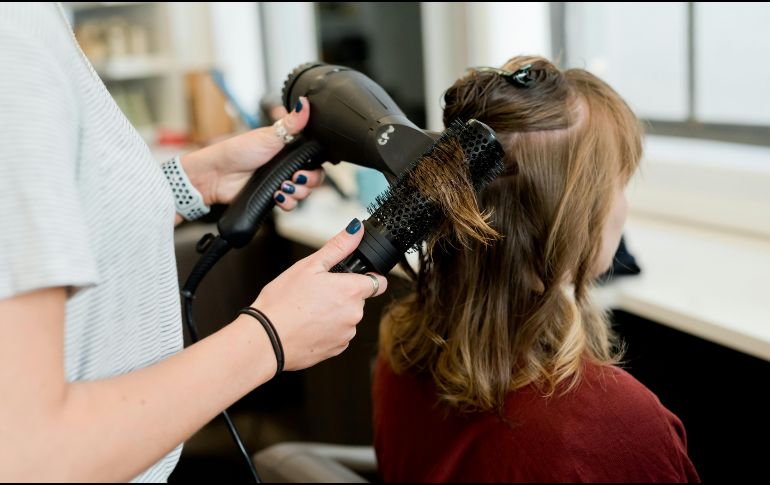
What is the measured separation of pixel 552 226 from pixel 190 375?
0.46 m

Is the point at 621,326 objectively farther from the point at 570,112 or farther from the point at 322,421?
the point at 322,421

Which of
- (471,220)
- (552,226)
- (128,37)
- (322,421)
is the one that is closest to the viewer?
(471,220)

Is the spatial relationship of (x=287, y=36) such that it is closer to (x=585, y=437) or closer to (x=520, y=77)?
(x=520, y=77)

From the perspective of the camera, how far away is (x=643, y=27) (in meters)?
1.71

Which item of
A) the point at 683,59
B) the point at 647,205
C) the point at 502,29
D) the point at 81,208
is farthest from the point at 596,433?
the point at 683,59

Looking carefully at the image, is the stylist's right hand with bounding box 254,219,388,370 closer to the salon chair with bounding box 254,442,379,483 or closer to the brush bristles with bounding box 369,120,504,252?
the brush bristles with bounding box 369,120,504,252

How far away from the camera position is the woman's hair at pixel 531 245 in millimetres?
884

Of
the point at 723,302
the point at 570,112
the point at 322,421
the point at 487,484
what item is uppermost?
the point at 570,112

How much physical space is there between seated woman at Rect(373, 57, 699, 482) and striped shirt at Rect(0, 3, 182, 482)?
1.01ft

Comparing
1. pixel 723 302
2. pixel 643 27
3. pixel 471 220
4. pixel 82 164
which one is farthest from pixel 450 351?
pixel 643 27

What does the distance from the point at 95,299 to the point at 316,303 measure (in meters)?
0.17

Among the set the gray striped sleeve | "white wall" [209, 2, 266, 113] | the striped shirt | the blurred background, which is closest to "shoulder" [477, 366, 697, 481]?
the blurred background

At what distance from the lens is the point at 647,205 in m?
1.55

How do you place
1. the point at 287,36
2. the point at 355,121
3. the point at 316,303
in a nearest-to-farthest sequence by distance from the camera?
the point at 316,303 < the point at 355,121 < the point at 287,36
